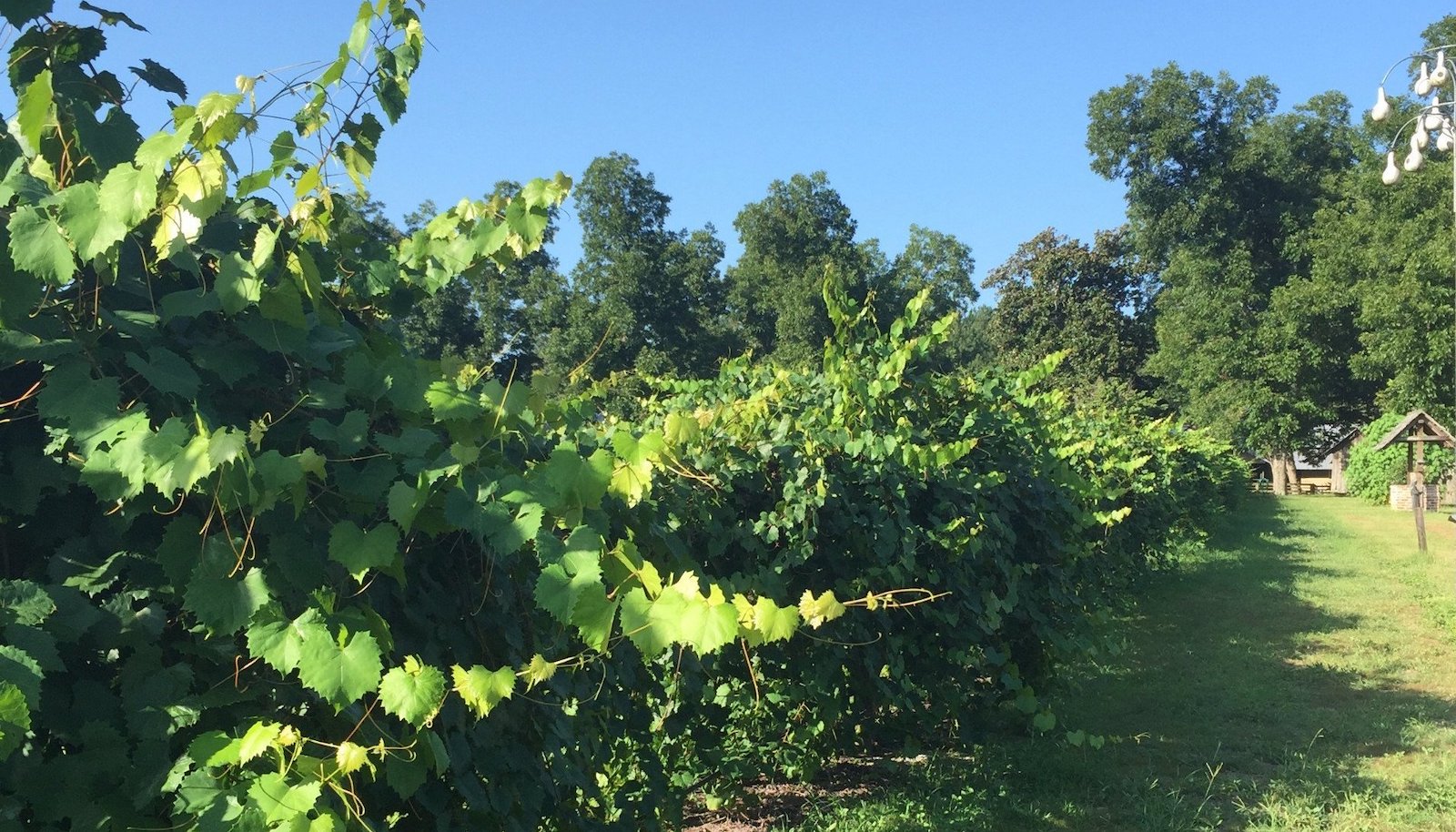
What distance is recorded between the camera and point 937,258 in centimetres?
5744

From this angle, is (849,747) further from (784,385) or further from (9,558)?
(9,558)

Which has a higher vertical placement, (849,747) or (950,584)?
(950,584)

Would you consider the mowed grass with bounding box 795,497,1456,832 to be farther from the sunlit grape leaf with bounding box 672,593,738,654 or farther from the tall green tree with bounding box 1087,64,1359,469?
the tall green tree with bounding box 1087,64,1359,469

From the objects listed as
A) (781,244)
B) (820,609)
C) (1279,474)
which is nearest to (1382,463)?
(1279,474)

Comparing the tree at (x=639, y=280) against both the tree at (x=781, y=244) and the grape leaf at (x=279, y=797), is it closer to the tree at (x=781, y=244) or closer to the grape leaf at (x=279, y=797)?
the tree at (x=781, y=244)

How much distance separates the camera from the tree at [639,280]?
127 ft

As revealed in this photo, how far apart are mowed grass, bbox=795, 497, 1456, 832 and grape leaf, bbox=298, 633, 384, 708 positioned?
3426 mm

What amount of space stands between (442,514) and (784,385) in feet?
12.0

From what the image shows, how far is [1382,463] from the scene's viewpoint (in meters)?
30.7

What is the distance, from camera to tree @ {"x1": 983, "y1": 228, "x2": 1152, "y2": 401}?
45.2 meters

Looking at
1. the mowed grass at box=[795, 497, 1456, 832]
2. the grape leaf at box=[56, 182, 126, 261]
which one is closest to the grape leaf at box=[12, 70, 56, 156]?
the grape leaf at box=[56, 182, 126, 261]

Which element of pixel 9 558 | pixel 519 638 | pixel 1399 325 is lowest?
pixel 519 638

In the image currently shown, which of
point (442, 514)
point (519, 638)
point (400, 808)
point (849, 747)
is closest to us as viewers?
point (442, 514)

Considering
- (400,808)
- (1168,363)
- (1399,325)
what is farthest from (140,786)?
(1168,363)
